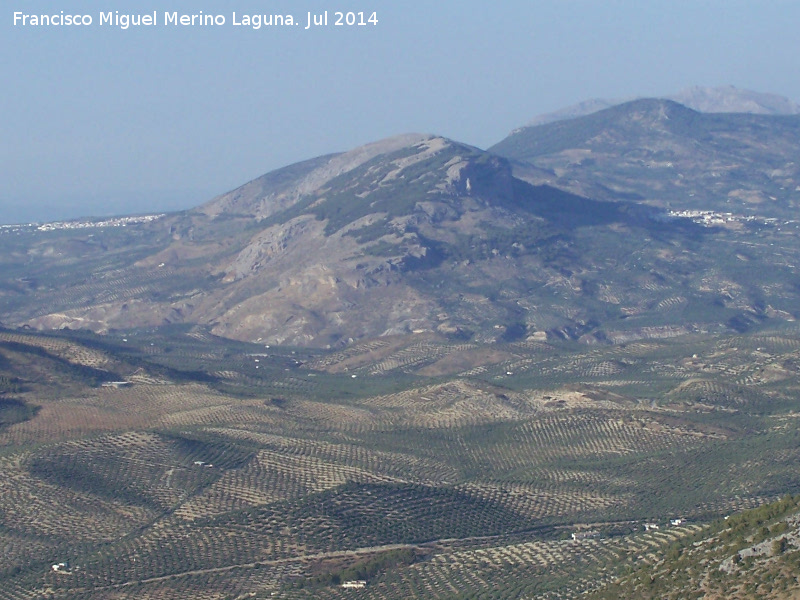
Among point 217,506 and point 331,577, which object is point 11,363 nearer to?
point 217,506

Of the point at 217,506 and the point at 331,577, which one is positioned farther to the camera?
the point at 217,506

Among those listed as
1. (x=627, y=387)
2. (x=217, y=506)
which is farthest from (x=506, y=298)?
(x=217, y=506)

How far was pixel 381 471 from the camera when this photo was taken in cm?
9044

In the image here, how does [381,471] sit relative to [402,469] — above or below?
above

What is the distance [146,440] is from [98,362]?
1332 inches

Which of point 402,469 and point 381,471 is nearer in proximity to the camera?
point 381,471

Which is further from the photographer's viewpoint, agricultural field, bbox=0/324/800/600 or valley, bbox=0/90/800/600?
agricultural field, bbox=0/324/800/600

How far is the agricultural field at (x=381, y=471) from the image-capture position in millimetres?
68438

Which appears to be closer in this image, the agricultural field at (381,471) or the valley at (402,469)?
the valley at (402,469)

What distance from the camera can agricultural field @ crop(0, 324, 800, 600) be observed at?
225 ft

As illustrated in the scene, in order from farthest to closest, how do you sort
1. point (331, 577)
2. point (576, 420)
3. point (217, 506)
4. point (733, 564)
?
point (576, 420)
point (217, 506)
point (331, 577)
point (733, 564)

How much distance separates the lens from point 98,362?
422ft

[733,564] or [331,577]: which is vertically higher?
[733,564]

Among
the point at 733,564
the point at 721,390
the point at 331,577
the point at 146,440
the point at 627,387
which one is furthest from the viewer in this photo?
the point at 627,387
